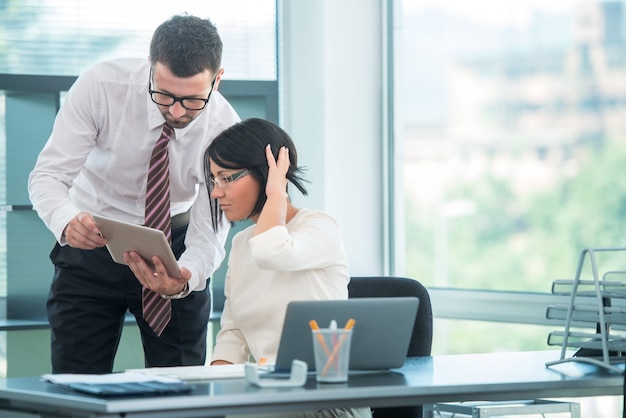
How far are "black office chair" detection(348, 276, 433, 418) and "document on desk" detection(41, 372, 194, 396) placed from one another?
0.95m

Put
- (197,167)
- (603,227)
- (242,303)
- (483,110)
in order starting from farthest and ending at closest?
(483,110) → (603,227) → (197,167) → (242,303)

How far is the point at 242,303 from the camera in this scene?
2.39m

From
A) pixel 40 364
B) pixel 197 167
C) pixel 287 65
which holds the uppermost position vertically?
pixel 287 65

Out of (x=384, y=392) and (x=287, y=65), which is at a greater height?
(x=287, y=65)

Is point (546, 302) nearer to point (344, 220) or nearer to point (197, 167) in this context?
point (344, 220)

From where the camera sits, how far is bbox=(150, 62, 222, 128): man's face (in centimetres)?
246

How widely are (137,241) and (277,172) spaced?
1.25 feet

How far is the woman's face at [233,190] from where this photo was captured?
2.37 metres

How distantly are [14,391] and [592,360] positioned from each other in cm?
127

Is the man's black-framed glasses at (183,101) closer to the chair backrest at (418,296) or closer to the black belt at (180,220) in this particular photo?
the black belt at (180,220)

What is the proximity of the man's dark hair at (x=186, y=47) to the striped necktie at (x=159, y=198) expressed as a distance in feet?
0.95

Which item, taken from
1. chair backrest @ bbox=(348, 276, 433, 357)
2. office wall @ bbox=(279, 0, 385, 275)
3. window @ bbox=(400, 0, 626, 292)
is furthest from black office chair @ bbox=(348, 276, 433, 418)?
office wall @ bbox=(279, 0, 385, 275)

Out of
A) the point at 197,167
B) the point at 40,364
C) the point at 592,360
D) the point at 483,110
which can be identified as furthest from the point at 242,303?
the point at 483,110

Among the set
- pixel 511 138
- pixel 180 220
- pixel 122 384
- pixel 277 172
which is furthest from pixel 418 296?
pixel 511 138
